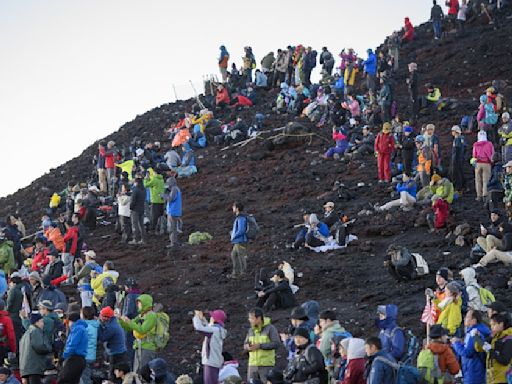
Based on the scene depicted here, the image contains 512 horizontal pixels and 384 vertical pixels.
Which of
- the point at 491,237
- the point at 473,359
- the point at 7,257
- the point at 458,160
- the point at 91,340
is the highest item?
the point at 458,160

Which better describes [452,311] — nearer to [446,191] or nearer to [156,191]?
[446,191]

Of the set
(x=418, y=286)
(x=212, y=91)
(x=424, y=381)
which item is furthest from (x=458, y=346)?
(x=212, y=91)

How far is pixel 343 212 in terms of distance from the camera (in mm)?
30547

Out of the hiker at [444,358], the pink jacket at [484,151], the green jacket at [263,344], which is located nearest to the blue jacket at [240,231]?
the pink jacket at [484,151]

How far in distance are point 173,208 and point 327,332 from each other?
48.7 feet

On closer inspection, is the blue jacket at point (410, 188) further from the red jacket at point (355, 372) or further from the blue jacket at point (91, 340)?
the red jacket at point (355, 372)

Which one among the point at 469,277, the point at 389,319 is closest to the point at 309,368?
the point at 389,319

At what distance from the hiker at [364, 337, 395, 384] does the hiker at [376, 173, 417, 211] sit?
15.3 metres

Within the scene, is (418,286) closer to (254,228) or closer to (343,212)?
(254,228)

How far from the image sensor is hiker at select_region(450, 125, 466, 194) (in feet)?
94.8

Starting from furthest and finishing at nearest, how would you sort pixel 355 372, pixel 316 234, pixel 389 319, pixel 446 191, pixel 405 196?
1. pixel 405 196
2. pixel 316 234
3. pixel 446 191
4. pixel 389 319
5. pixel 355 372

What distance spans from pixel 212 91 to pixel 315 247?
25224 millimetres

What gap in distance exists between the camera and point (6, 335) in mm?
19484

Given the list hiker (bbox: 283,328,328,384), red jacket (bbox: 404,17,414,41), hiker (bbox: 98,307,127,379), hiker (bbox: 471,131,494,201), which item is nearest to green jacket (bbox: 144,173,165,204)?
hiker (bbox: 471,131,494,201)
